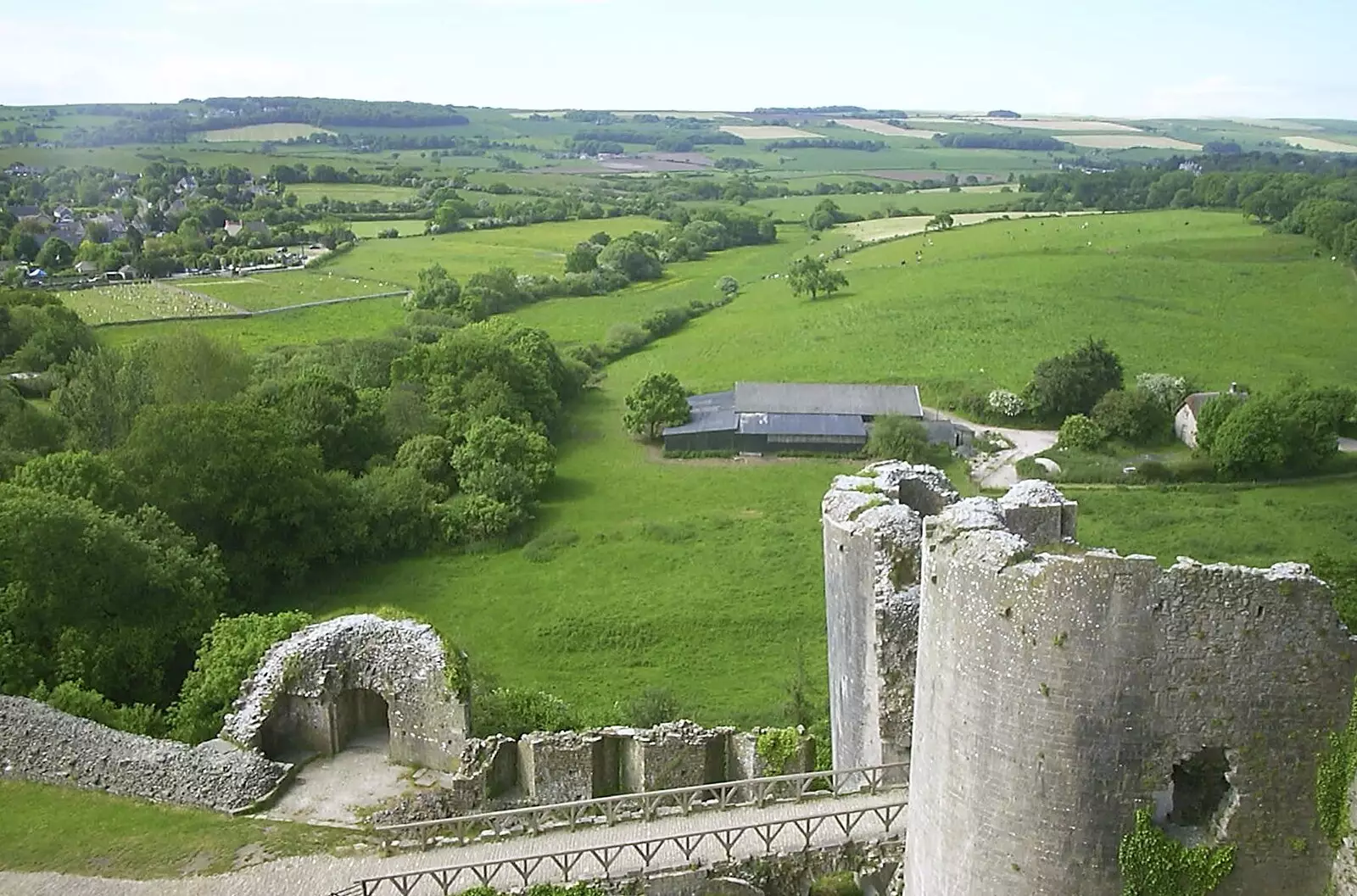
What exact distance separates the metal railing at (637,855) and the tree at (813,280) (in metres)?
73.1

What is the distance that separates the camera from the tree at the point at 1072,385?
5869 centimetres

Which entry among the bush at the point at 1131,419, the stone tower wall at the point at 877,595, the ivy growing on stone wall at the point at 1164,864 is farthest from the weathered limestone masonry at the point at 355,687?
the bush at the point at 1131,419

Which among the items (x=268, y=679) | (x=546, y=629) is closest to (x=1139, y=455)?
(x=546, y=629)

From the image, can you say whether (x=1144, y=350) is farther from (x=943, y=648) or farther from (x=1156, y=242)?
(x=943, y=648)

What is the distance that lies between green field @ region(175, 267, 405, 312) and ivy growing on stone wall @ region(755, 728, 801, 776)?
6787 cm

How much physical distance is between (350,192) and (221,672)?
Answer: 5085 inches

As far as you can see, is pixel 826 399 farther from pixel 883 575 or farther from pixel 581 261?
pixel 581 261

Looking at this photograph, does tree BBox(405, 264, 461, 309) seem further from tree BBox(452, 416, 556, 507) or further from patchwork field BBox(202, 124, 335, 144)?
patchwork field BBox(202, 124, 335, 144)

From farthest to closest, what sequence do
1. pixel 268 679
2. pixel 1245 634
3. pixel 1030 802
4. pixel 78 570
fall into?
1. pixel 78 570
2. pixel 268 679
3. pixel 1030 802
4. pixel 1245 634

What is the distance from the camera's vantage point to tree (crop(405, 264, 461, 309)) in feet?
263

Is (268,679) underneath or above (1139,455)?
above

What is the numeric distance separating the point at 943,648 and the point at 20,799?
49.8ft

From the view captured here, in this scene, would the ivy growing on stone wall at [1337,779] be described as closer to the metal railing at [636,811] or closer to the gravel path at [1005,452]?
the metal railing at [636,811]

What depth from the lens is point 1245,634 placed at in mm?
10312
